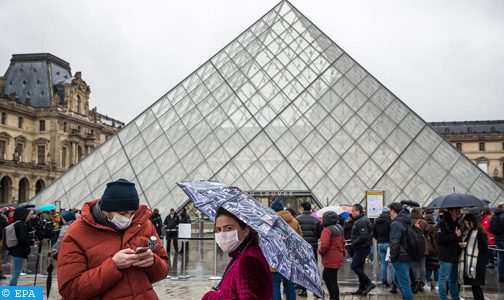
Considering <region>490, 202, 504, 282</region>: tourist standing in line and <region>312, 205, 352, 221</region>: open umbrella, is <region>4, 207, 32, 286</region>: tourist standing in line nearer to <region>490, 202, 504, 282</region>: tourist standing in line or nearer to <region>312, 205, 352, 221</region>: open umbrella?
<region>312, 205, 352, 221</region>: open umbrella

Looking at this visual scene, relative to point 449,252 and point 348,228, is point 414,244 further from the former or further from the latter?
point 348,228

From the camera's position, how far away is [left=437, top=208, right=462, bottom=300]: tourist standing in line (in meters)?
6.45

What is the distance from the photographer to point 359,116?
65.1 feet

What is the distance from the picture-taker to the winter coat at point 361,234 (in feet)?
26.7

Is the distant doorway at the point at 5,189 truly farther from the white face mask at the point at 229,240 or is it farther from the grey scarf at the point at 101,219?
the white face mask at the point at 229,240

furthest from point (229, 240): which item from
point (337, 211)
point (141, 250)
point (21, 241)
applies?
point (337, 211)

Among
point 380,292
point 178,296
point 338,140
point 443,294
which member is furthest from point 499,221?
point 338,140

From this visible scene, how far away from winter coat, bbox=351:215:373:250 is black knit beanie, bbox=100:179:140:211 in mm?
5714

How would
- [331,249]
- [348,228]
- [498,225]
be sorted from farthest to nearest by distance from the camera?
[348,228] → [498,225] → [331,249]

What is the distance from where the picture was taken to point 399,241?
6980 millimetres

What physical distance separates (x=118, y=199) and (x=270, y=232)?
883 mm

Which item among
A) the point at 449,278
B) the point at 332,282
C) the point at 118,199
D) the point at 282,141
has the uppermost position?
the point at 282,141

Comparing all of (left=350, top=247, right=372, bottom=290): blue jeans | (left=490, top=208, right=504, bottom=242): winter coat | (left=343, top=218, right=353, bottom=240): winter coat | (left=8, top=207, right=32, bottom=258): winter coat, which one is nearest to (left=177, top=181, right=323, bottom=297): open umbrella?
(left=350, top=247, right=372, bottom=290): blue jeans

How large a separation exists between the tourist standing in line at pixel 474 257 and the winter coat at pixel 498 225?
486 centimetres
